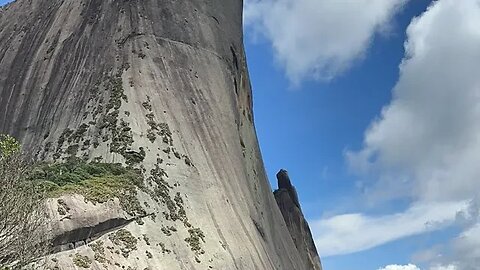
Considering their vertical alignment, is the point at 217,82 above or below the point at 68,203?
above

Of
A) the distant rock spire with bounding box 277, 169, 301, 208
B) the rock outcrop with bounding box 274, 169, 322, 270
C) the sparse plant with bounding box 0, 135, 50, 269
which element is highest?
the distant rock spire with bounding box 277, 169, 301, 208

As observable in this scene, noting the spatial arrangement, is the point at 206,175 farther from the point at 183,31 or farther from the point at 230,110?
the point at 183,31

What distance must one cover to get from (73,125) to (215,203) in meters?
9.39

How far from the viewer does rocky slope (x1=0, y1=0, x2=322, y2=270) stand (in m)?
24.1

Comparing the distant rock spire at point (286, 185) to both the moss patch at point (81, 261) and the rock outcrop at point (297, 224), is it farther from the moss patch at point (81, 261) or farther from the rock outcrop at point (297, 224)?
the moss patch at point (81, 261)

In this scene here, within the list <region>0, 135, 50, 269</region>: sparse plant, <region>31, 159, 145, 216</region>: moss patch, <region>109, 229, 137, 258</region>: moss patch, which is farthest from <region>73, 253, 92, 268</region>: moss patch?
<region>0, 135, 50, 269</region>: sparse plant

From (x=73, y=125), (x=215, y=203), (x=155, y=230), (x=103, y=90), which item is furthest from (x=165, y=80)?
(x=155, y=230)

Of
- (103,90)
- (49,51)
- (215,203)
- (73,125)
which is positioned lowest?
(215,203)

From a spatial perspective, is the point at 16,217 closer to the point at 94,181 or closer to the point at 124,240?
the point at 124,240

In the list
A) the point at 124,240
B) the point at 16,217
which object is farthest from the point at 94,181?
the point at 16,217

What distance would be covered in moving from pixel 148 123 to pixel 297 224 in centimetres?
3591

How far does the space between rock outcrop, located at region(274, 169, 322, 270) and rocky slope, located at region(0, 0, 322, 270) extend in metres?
19.6

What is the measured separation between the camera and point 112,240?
22.9 metres

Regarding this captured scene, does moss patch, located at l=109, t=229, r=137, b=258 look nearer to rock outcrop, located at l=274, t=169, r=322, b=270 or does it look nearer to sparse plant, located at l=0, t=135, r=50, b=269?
sparse plant, located at l=0, t=135, r=50, b=269
